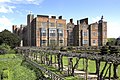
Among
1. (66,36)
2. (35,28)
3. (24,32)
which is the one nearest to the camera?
(35,28)

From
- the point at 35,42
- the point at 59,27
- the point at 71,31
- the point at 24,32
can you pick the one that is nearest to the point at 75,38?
the point at 71,31

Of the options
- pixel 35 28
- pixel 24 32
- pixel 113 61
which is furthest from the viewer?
pixel 24 32

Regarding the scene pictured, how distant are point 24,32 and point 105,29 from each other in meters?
32.8

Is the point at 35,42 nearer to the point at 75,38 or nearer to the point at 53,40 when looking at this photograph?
the point at 53,40

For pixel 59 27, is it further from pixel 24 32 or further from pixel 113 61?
pixel 113 61

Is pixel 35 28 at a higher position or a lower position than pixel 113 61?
higher

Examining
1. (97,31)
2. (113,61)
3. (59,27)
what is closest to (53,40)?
(59,27)

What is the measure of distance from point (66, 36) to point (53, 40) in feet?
18.9

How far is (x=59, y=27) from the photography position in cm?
8512

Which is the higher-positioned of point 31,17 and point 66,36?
point 31,17

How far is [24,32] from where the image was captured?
99188 mm

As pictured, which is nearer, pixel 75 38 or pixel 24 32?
pixel 75 38

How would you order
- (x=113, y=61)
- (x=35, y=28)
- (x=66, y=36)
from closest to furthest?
1. (x=113, y=61)
2. (x=35, y=28)
3. (x=66, y=36)

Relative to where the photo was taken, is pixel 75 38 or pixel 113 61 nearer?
pixel 113 61
